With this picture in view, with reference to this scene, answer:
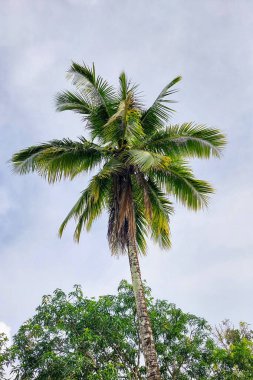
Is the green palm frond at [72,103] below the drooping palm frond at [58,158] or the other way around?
the other way around

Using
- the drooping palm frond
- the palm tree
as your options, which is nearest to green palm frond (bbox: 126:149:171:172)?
the palm tree

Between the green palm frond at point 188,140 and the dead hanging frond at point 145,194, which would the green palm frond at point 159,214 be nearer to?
the dead hanging frond at point 145,194

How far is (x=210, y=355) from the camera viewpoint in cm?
1480

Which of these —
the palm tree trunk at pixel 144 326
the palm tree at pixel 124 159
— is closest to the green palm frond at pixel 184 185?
the palm tree at pixel 124 159

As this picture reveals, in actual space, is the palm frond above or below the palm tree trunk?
above

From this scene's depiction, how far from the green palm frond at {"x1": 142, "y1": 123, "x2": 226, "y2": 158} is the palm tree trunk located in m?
3.31

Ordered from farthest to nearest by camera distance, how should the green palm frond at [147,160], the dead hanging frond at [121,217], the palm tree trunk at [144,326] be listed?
1. the dead hanging frond at [121,217]
2. the green palm frond at [147,160]
3. the palm tree trunk at [144,326]

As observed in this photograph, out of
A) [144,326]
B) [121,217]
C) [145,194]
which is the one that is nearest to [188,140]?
[145,194]

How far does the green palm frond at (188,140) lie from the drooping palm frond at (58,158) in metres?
1.65

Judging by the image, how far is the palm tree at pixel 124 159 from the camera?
33.6 feet

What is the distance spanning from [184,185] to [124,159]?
201 centimetres

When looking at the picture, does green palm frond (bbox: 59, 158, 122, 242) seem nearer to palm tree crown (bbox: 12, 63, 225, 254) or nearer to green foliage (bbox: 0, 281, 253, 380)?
palm tree crown (bbox: 12, 63, 225, 254)

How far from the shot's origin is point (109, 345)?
13.4 metres

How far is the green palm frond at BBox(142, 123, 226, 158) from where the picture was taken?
1089 centimetres
